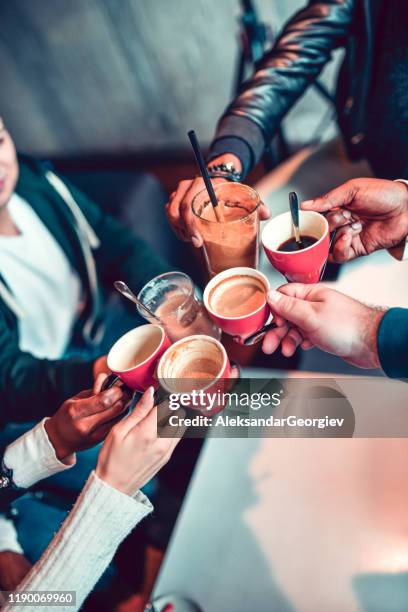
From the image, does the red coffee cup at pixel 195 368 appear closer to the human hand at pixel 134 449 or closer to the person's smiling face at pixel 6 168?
the human hand at pixel 134 449

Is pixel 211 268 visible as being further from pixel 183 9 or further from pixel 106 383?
pixel 183 9

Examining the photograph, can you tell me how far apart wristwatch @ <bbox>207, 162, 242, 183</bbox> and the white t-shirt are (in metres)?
0.80

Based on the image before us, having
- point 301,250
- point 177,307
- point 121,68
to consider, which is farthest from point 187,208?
point 121,68

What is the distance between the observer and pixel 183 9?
3117mm

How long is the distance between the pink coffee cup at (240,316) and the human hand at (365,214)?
9.9 inches

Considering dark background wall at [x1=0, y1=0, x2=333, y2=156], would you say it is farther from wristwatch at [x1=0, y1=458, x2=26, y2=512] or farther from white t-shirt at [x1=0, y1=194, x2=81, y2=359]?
wristwatch at [x1=0, y1=458, x2=26, y2=512]

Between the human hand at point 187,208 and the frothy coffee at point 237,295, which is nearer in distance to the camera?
the frothy coffee at point 237,295

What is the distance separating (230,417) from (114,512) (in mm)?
372

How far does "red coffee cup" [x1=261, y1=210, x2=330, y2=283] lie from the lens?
108 cm

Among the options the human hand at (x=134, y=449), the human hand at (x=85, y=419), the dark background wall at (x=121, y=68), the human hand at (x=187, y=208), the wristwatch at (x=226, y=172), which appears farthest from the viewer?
the dark background wall at (x=121, y=68)

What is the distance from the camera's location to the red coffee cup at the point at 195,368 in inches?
38.6

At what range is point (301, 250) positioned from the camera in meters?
1.07

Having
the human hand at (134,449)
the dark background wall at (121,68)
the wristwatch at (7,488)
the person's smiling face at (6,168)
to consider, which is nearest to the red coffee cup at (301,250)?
the human hand at (134,449)

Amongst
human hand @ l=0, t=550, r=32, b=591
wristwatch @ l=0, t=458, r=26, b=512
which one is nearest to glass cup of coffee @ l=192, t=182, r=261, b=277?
wristwatch @ l=0, t=458, r=26, b=512
